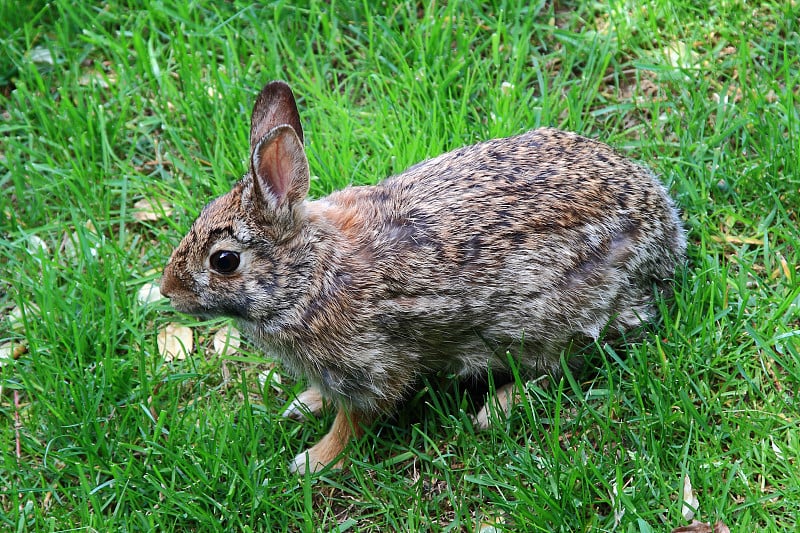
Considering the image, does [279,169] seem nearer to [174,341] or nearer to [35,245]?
[174,341]

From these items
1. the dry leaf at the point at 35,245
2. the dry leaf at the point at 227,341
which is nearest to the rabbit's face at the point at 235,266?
the dry leaf at the point at 227,341

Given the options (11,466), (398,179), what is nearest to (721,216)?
(398,179)

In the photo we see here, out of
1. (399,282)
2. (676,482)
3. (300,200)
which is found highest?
(300,200)

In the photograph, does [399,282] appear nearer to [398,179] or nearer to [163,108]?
[398,179]

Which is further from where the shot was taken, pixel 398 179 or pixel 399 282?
pixel 398 179

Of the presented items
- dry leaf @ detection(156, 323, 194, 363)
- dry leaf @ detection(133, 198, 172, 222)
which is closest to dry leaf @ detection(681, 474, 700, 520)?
dry leaf @ detection(156, 323, 194, 363)

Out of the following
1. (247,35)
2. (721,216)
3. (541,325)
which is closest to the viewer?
(541,325)

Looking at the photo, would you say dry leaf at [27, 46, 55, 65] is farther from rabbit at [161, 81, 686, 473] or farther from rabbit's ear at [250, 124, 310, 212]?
rabbit's ear at [250, 124, 310, 212]

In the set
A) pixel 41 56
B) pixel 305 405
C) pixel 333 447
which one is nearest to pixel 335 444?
pixel 333 447
